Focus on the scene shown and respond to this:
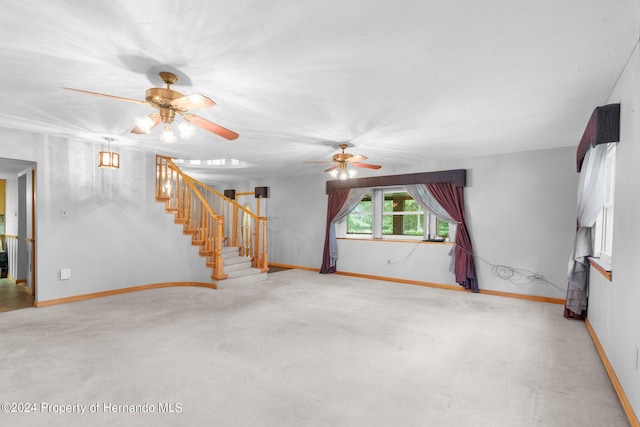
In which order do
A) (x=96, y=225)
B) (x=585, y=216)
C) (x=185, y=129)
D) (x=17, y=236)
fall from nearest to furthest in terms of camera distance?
(x=185, y=129), (x=585, y=216), (x=96, y=225), (x=17, y=236)

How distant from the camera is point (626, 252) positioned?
A: 7.42 feet

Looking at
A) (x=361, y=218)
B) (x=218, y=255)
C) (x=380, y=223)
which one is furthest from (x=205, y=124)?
(x=361, y=218)

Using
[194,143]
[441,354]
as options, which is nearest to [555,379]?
[441,354]

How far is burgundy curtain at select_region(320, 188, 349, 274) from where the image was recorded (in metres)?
7.22

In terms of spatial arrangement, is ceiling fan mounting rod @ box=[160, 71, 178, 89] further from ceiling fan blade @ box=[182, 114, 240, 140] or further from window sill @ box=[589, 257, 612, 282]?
window sill @ box=[589, 257, 612, 282]

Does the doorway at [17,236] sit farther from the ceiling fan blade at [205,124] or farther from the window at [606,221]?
the window at [606,221]

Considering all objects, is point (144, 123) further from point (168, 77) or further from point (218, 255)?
point (218, 255)

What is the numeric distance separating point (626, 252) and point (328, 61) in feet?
8.03

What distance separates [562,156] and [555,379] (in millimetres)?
3640

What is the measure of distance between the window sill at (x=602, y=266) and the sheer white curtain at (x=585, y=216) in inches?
7.5

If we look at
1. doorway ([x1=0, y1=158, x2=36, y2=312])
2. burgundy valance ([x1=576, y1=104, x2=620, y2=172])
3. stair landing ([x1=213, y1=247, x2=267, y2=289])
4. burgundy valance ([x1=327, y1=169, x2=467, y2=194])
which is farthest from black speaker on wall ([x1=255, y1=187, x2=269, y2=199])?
burgundy valance ([x1=576, y1=104, x2=620, y2=172])

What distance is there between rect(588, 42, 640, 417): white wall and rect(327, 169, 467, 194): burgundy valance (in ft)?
9.38

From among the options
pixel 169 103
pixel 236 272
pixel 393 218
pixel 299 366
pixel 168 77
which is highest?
pixel 168 77

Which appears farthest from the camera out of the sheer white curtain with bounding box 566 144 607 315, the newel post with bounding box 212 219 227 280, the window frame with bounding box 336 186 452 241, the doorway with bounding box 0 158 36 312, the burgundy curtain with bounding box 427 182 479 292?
the window frame with bounding box 336 186 452 241
